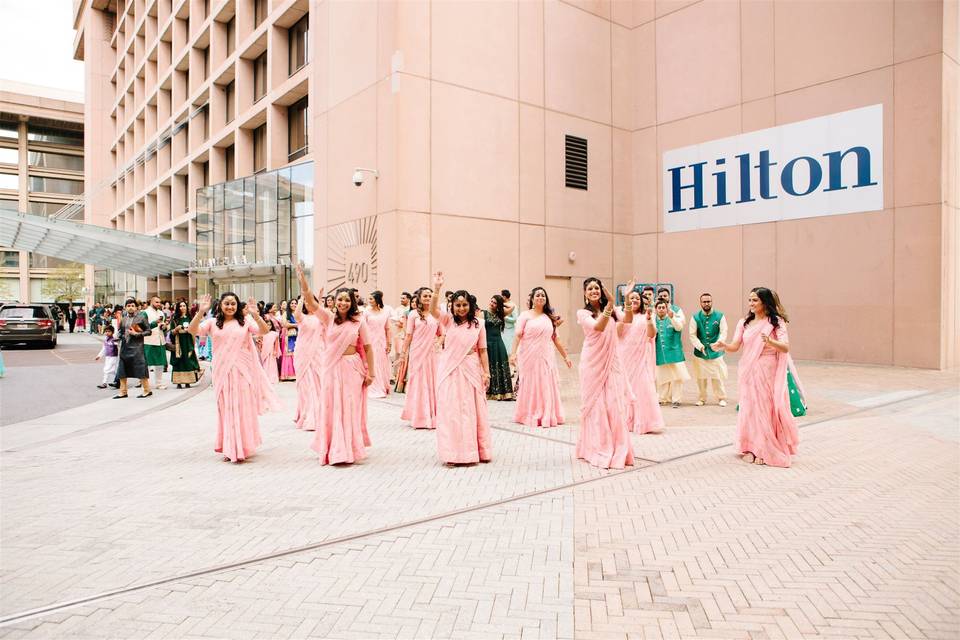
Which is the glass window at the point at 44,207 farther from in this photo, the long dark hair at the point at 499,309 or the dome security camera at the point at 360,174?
the long dark hair at the point at 499,309

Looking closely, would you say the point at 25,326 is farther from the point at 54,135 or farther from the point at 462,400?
the point at 54,135

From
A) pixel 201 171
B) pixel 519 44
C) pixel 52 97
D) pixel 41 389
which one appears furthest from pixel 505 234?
pixel 52 97

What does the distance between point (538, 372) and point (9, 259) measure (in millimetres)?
71674

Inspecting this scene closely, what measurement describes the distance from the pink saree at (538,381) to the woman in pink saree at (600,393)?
2168mm

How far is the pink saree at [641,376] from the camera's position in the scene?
Result: 859cm

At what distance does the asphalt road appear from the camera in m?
11.1

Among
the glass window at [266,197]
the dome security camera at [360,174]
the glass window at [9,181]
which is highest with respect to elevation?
the glass window at [9,181]

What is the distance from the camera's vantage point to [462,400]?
703 centimetres

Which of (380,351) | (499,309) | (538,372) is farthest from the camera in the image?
(380,351)

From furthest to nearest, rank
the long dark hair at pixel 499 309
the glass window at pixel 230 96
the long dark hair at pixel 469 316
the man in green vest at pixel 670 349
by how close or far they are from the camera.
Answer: the glass window at pixel 230 96 → the long dark hair at pixel 499 309 → the man in green vest at pixel 670 349 → the long dark hair at pixel 469 316

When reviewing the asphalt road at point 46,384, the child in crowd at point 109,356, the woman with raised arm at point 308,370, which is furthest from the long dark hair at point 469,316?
the child in crowd at point 109,356

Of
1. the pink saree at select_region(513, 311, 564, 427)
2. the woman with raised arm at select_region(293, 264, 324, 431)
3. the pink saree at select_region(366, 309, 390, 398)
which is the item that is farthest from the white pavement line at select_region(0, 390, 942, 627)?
the pink saree at select_region(366, 309, 390, 398)

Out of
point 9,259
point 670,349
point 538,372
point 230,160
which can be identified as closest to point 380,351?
point 538,372

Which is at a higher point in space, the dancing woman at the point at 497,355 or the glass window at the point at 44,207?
the glass window at the point at 44,207
